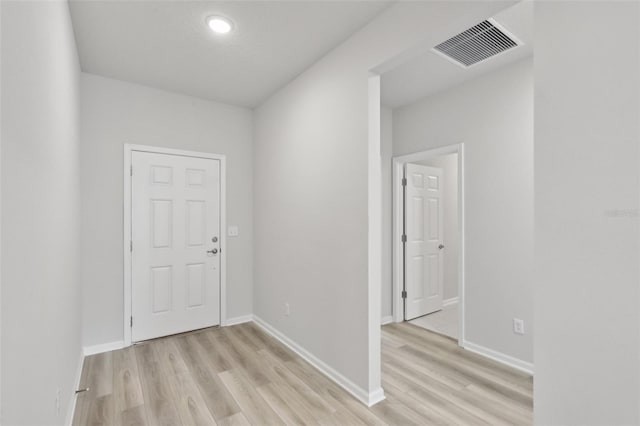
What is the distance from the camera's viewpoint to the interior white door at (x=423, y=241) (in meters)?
3.89

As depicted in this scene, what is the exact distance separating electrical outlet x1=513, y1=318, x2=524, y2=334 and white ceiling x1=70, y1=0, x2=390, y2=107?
270 cm

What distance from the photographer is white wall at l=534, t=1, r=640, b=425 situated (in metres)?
1.07

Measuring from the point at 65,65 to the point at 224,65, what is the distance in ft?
3.95

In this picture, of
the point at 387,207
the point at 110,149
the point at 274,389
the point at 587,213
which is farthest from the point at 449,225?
the point at 110,149

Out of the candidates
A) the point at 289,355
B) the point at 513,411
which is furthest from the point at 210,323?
the point at 513,411

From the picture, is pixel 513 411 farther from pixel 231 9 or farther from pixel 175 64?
pixel 175 64

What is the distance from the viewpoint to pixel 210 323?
3578 mm

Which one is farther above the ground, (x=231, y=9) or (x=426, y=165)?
(x=231, y=9)

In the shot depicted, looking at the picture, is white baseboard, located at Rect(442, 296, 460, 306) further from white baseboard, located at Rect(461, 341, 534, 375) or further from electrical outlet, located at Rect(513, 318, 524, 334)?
electrical outlet, located at Rect(513, 318, 524, 334)

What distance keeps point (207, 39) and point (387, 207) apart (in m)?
2.61

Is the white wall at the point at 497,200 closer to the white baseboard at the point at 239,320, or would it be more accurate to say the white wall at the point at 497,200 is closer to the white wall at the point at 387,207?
the white wall at the point at 387,207

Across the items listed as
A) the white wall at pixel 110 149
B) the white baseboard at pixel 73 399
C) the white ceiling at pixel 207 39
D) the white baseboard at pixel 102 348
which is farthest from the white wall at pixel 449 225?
the white baseboard at pixel 73 399

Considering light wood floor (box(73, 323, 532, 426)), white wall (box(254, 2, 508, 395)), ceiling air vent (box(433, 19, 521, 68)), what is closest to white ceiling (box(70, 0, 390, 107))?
white wall (box(254, 2, 508, 395))

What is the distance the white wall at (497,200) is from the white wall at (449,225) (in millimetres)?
1308
